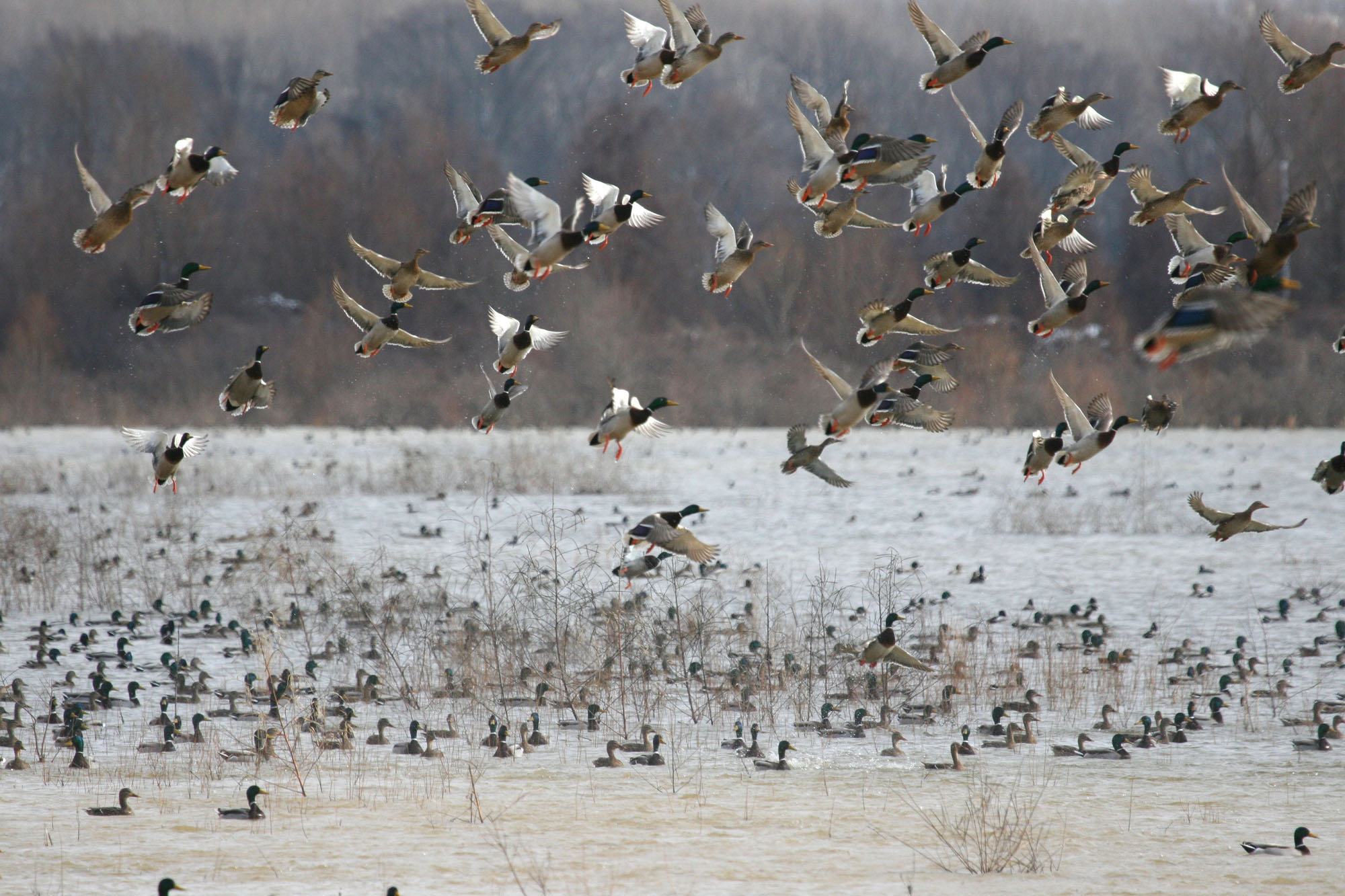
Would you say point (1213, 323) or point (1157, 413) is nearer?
point (1213, 323)

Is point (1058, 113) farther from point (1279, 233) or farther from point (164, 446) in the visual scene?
point (164, 446)

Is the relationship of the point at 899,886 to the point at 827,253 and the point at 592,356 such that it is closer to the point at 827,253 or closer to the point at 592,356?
the point at 592,356

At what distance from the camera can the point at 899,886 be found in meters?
7.64

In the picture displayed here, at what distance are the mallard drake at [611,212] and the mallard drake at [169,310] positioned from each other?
206 centimetres

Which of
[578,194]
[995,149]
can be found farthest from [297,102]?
→ [578,194]

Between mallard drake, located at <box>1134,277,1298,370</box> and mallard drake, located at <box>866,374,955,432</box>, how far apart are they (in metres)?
2.03

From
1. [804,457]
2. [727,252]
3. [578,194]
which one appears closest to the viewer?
[804,457]

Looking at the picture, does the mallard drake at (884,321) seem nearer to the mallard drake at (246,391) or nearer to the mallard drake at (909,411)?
Answer: the mallard drake at (909,411)

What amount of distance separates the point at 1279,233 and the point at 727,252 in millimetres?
3424

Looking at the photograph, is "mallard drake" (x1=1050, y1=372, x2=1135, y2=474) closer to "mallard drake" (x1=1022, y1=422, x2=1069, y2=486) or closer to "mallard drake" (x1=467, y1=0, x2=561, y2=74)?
"mallard drake" (x1=1022, y1=422, x2=1069, y2=486)

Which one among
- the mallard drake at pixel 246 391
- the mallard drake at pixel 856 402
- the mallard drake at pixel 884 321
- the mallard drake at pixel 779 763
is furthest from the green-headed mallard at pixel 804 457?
the mallard drake at pixel 779 763

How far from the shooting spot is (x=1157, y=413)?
259 inches

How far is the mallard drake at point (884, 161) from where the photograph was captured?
21.7 feet

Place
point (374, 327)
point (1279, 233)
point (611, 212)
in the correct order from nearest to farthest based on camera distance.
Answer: point (1279, 233)
point (611, 212)
point (374, 327)
